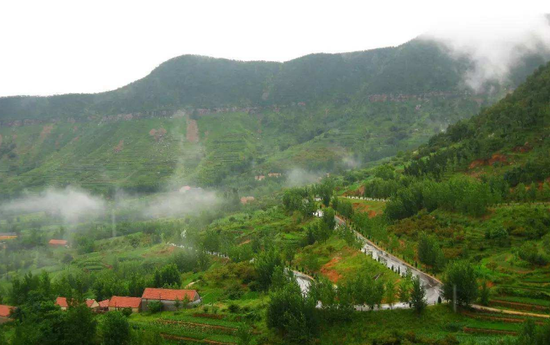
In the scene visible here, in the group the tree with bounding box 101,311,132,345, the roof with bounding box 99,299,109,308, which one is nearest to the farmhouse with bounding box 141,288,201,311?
the roof with bounding box 99,299,109,308

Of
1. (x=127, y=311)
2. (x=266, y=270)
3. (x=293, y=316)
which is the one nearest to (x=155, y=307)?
(x=127, y=311)

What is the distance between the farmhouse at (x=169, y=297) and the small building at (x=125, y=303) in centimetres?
97

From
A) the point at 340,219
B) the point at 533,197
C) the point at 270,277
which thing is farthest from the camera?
the point at 340,219

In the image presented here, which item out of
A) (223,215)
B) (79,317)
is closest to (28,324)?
(79,317)

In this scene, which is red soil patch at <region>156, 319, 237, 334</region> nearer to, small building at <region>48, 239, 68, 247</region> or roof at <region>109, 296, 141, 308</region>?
roof at <region>109, 296, 141, 308</region>

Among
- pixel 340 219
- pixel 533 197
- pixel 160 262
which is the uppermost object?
pixel 533 197

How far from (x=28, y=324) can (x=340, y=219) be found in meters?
70.9

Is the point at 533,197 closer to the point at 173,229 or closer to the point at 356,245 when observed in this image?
the point at 356,245

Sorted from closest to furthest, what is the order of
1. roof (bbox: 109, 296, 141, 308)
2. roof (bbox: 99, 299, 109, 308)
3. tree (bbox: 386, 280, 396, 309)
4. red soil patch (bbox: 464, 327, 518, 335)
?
red soil patch (bbox: 464, 327, 518, 335) → tree (bbox: 386, 280, 396, 309) → roof (bbox: 109, 296, 141, 308) → roof (bbox: 99, 299, 109, 308)

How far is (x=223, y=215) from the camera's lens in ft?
492

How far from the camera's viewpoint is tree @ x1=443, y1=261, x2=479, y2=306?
163ft

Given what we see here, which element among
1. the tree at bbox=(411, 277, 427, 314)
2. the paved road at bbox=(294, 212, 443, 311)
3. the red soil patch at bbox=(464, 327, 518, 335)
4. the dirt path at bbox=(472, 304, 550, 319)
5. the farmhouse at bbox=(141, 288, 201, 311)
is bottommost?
the farmhouse at bbox=(141, 288, 201, 311)

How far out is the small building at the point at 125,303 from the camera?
7062 centimetres

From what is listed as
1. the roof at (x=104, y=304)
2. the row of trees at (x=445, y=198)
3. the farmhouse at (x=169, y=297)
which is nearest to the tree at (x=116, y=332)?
the farmhouse at (x=169, y=297)
